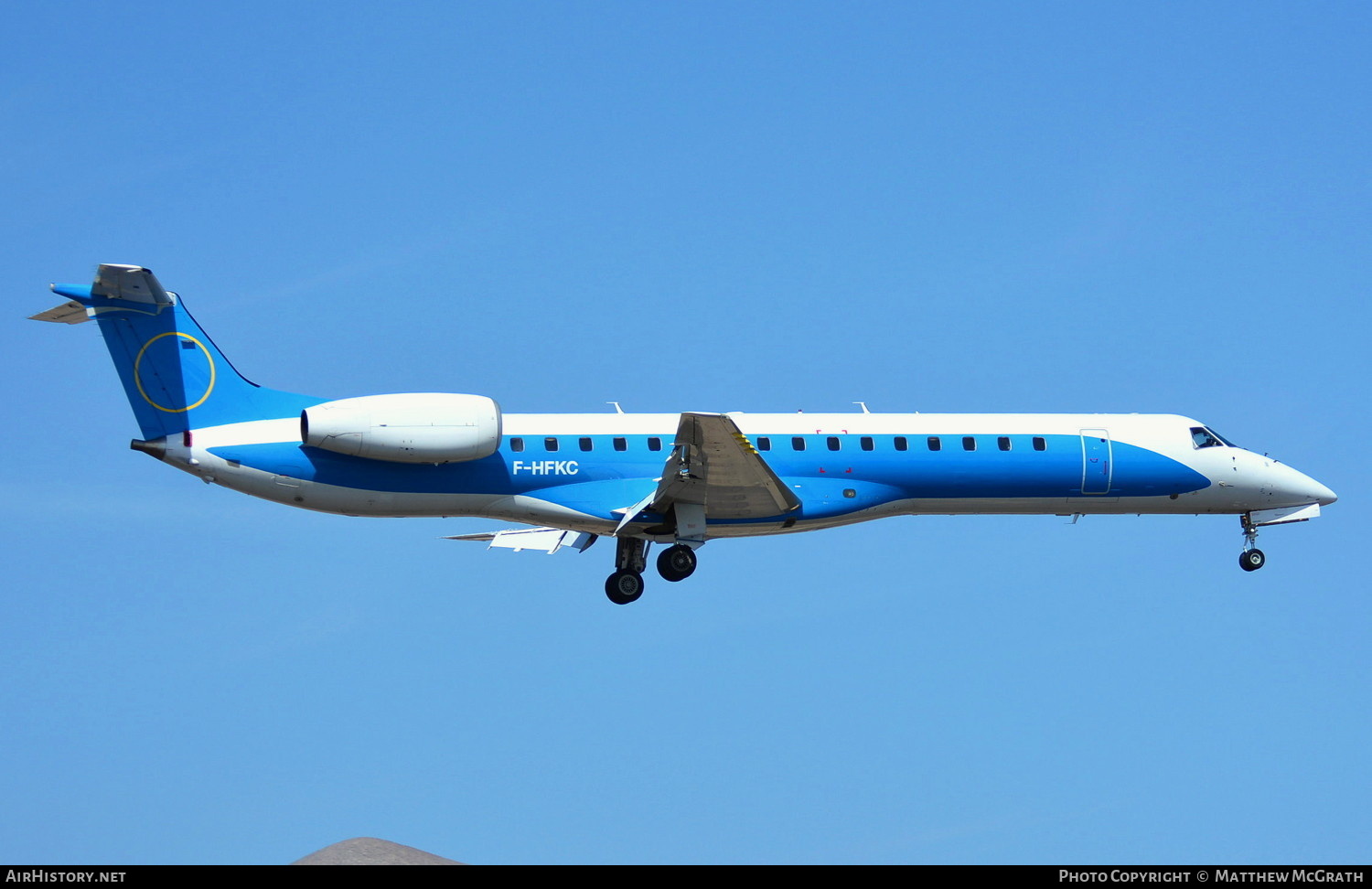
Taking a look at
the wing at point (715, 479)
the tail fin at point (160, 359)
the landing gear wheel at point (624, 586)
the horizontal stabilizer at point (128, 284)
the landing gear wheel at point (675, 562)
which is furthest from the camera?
the landing gear wheel at point (624, 586)

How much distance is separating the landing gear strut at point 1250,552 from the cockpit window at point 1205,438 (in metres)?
1.63

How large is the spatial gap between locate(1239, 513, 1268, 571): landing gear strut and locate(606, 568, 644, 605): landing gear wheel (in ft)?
40.3

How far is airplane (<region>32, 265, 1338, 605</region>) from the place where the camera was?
27.1m

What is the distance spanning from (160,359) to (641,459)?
8.49 meters

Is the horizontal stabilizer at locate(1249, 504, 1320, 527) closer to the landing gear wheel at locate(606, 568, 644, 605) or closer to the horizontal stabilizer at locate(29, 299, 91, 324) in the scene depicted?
the landing gear wheel at locate(606, 568, 644, 605)

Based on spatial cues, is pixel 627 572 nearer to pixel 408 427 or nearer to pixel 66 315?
pixel 408 427

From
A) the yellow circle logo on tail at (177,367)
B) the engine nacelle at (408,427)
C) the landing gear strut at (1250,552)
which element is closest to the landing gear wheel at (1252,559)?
the landing gear strut at (1250,552)

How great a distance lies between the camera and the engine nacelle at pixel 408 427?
26938mm

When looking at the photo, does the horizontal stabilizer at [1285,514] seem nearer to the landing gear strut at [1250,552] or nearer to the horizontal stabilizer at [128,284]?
the landing gear strut at [1250,552]
